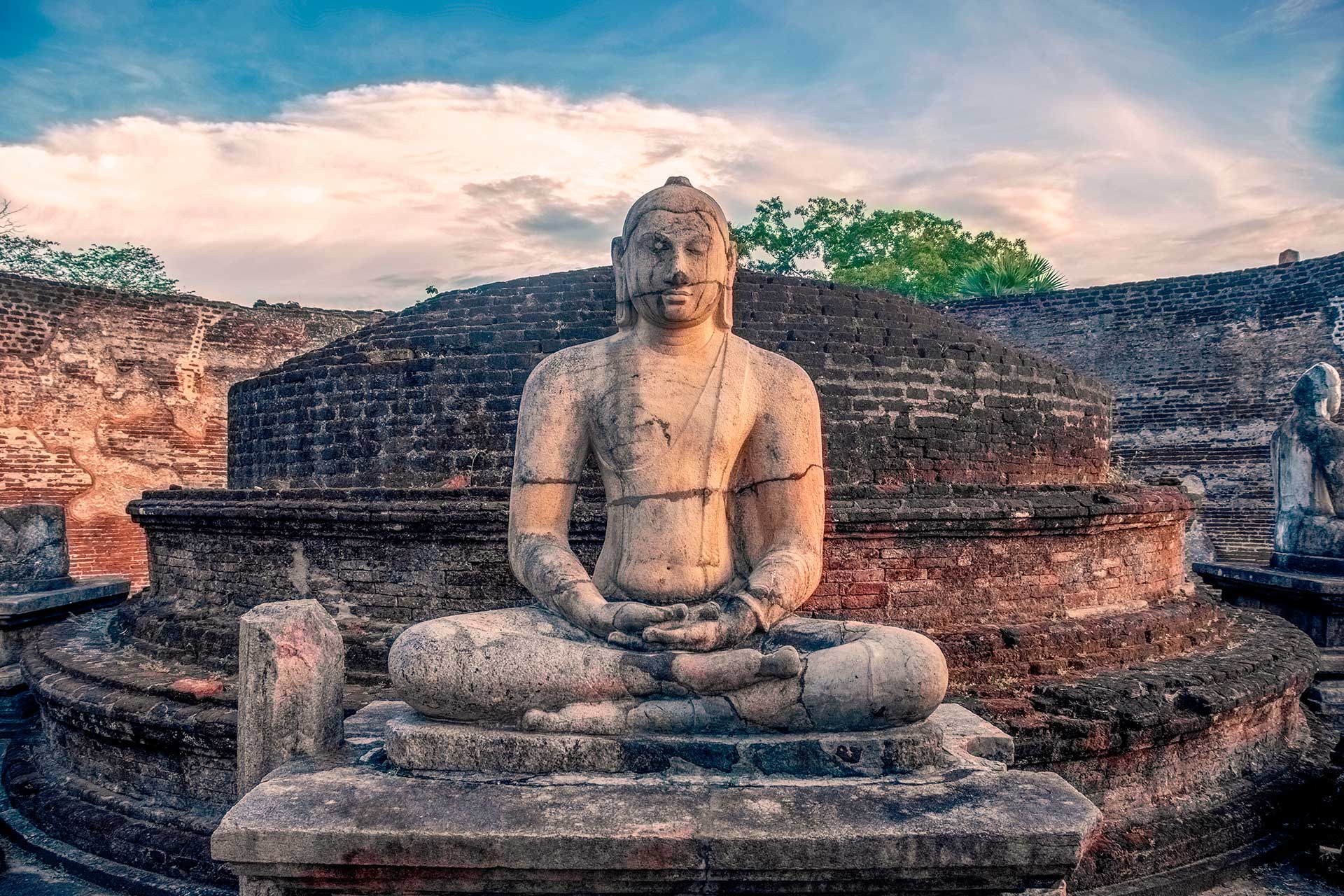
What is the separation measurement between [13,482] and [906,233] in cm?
2346

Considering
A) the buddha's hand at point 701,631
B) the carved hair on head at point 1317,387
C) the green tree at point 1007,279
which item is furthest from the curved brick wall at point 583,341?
the green tree at point 1007,279

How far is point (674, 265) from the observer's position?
8.87 feet

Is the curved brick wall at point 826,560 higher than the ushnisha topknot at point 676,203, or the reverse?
the ushnisha topknot at point 676,203

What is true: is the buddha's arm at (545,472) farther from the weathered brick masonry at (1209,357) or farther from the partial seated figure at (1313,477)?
the weathered brick masonry at (1209,357)

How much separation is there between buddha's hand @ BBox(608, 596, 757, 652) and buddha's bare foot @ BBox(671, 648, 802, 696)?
0.05 meters

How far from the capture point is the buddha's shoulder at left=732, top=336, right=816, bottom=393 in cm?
288

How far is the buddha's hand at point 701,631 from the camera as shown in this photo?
7.97 ft

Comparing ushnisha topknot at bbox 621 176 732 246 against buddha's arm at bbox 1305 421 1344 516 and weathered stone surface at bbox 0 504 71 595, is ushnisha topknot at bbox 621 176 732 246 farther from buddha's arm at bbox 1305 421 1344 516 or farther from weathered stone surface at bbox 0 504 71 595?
weathered stone surface at bbox 0 504 71 595

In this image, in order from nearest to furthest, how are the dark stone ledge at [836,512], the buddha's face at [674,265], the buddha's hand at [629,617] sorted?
the buddha's hand at [629,617]
the buddha's face at [674,265]
the dark stone ledge at [836,512]

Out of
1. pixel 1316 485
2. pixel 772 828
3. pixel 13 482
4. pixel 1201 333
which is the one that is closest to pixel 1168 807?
pixel 772 828

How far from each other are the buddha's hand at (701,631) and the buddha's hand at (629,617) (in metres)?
0.02

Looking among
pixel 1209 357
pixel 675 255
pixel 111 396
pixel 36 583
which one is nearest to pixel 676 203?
pixel 675 255

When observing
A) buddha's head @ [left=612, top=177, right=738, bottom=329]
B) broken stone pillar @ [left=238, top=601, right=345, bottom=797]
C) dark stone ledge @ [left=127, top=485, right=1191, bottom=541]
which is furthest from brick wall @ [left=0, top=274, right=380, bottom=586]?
buddha's head @ [left=612, top=177, right=738, bottom=329]

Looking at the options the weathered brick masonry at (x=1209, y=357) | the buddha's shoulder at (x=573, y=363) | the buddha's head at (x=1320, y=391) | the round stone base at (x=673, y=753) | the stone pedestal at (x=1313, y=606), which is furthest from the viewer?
the weathered brick masonry at (x=1209, y=357)
